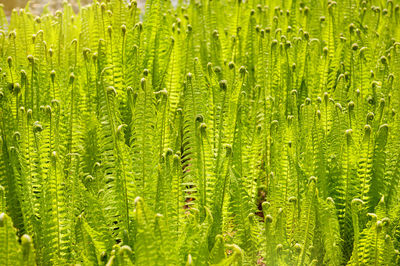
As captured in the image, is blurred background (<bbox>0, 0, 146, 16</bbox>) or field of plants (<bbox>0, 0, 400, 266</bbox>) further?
blurred background (<bbox>0, 0, 146, 16</bbox>)

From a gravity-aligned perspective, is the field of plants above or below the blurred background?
below

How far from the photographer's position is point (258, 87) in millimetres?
2312

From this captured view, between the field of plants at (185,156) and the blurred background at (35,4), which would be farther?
the blurred background at (35,4)

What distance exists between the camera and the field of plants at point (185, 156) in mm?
1466

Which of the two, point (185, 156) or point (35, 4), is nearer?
point (185, 156)

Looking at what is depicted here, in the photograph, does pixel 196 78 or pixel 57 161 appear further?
pixel 196 78

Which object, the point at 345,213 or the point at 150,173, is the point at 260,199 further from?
the point at 150,173

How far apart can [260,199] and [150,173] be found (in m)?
0.79

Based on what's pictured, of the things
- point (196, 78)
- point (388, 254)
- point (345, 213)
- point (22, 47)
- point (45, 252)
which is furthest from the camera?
point (22, 47)

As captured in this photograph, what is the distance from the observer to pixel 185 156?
198 cm

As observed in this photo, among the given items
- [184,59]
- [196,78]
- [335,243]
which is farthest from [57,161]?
[184,59]

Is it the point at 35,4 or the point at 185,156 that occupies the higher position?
the point at 35,4

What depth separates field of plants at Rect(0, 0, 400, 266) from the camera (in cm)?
147

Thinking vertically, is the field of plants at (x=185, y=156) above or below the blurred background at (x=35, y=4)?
below
